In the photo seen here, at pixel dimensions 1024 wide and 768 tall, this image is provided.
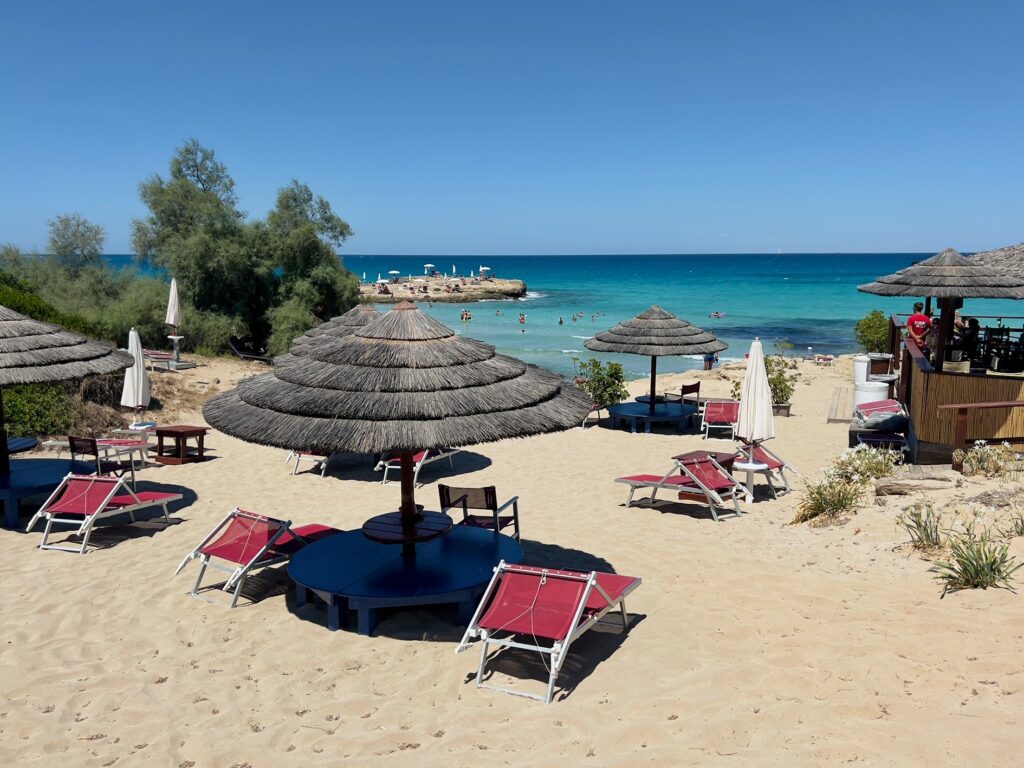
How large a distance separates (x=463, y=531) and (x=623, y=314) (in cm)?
5248

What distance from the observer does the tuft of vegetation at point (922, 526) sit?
6.24 meters

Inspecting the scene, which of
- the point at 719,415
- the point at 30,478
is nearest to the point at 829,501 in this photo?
the point at 719,415

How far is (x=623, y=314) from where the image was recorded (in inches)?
2293

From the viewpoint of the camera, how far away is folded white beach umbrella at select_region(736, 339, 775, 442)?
30.3ft

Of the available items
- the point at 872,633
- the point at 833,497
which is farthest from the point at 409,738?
the point at 833,497

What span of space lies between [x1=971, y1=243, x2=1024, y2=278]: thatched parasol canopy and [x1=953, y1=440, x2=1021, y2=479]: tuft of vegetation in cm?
376

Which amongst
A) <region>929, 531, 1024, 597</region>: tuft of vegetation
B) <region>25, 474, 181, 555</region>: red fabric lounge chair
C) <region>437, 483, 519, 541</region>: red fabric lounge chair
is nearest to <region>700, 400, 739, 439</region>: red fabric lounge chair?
<region>437, 483, 519, 541</region>: red fabric lounge chair

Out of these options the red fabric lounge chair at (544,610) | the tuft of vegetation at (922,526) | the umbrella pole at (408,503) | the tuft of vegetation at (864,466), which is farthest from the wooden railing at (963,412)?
the umbrella pole at (408,503)

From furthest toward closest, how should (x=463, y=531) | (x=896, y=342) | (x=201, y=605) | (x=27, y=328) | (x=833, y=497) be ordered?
(x=896, y=342)
(x=27, y=328)
(x=833, y=497)
(x=463, y=531)
(x=201, y=605)

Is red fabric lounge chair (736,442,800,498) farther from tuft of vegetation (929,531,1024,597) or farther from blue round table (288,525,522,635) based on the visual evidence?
blue round table (288,525,522,635)

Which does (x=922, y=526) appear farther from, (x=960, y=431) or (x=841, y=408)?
(x=841, y=408)

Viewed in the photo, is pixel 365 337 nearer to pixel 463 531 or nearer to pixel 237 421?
pixel 237 421

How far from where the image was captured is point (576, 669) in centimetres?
501

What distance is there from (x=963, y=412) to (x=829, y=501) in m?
1.97
